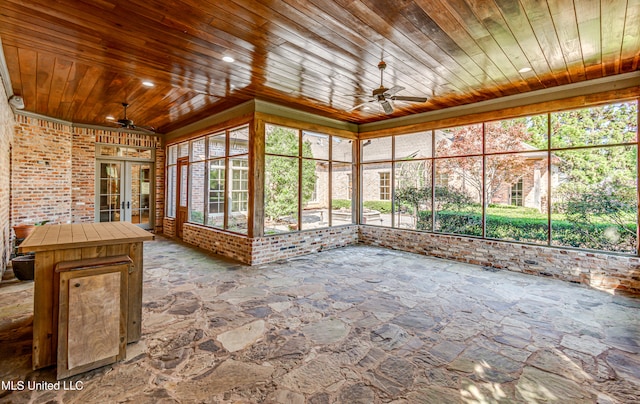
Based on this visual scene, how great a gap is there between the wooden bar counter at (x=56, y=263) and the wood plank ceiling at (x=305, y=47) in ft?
7.14

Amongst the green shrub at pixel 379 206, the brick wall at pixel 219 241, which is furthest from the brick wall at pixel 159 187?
the green shrub at pixel 379 206

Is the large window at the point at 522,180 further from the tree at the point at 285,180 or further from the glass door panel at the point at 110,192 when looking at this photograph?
the glass door panel at the point at 110,192

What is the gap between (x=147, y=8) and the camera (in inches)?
114

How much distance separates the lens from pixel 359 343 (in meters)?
2.92

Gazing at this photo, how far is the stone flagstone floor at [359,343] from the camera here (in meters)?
2.21

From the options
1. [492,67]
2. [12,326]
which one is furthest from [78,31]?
[492,67]

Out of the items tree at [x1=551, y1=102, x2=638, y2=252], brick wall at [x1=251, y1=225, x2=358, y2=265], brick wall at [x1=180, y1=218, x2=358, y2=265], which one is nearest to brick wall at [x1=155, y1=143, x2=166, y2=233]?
brick wall at [x1=180, y1=218, x2=358, y2=265]

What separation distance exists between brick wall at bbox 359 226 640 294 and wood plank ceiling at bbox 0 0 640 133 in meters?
2.86

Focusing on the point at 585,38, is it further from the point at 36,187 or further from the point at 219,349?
the point at 36,187

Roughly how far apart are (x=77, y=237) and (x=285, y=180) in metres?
5.81

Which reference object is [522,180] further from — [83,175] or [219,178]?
[83,175]

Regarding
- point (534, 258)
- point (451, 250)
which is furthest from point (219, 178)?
point (534, 258)

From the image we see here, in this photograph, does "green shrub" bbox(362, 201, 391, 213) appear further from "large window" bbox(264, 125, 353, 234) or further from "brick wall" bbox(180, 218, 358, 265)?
"brick wall" bbox(180, 218, 358, 265)

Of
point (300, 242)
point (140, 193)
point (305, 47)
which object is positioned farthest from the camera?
point (140, 193)
